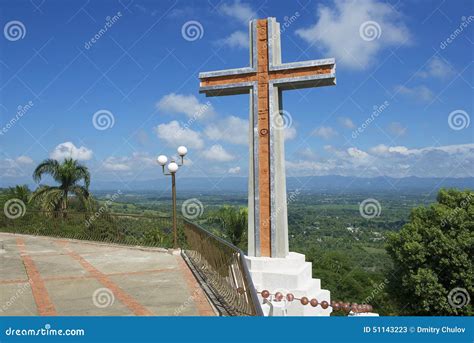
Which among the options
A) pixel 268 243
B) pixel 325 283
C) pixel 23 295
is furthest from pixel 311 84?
pixel 325 283

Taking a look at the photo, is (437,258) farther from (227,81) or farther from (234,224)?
(227,81)

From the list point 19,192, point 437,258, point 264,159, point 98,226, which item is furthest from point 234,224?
point 19,192

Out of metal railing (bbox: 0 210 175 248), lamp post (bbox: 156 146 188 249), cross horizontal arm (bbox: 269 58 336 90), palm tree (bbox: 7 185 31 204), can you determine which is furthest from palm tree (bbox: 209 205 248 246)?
palm tree (bbox: 7 185 31 204)

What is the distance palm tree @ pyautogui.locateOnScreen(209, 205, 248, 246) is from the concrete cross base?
1012 cm

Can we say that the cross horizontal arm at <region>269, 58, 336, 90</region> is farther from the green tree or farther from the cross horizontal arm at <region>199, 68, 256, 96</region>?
the green tree

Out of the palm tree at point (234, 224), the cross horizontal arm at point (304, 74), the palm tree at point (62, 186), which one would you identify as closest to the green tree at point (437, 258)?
the palm tree at point (234, 224)

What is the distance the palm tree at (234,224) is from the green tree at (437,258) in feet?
21.3

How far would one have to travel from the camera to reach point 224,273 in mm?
5652

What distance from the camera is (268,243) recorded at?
8133mm

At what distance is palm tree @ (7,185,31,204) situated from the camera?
22719 mm

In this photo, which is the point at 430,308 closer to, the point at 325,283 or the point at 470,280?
the point at 470,280

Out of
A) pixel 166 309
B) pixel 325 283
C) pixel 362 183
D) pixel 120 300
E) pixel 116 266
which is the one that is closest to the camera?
pixel 166 309

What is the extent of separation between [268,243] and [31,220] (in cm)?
940

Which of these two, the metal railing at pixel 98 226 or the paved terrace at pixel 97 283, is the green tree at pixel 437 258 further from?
the paved terrace at pixel 97 283
